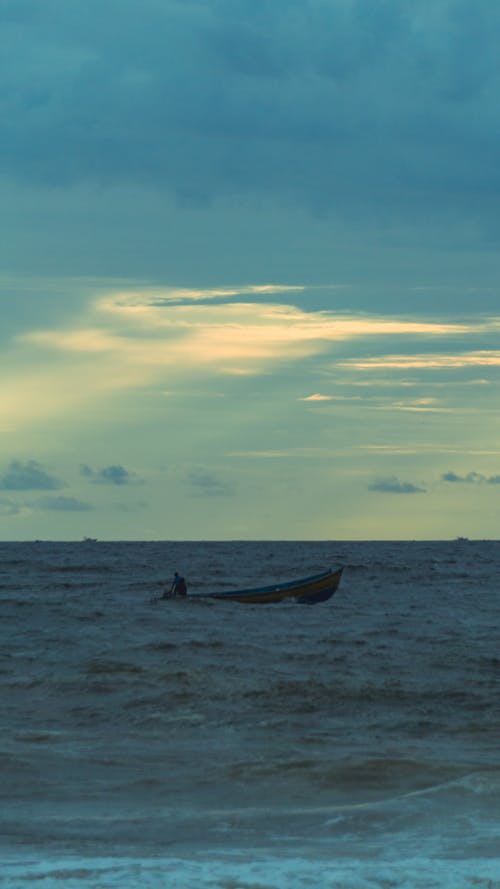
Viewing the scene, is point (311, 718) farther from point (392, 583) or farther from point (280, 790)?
point (392, 583)

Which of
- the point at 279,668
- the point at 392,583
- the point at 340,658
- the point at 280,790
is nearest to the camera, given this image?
the point at 280,790

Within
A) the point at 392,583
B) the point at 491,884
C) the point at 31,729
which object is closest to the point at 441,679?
the point at 31,729

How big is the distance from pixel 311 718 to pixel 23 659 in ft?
36.0

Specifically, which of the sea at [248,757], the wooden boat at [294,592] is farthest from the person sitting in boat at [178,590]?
the sea at [248,757]

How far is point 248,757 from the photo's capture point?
56.4ft

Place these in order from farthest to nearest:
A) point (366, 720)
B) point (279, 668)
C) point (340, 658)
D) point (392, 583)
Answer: point (392, 583) < point (340, 658) < point (279, 668) < point (366, 720)

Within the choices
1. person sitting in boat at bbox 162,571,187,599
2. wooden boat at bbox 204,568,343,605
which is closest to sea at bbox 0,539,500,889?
wooden boat at bbox 204,568,343,605

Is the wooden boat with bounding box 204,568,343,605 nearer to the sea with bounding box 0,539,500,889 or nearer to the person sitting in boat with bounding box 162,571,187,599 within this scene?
the person sitting in boat with bounding box 162,571,187,599

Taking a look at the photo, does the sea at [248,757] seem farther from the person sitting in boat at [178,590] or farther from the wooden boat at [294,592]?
the person sitting in boat at [178,590]

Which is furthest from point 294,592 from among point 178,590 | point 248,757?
point 248,757

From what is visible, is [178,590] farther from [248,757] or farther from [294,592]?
[248,757]

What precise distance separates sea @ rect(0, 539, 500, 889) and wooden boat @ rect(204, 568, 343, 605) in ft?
33.7

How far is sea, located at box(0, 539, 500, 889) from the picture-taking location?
35.4 ft

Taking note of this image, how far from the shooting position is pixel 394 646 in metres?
32.5
